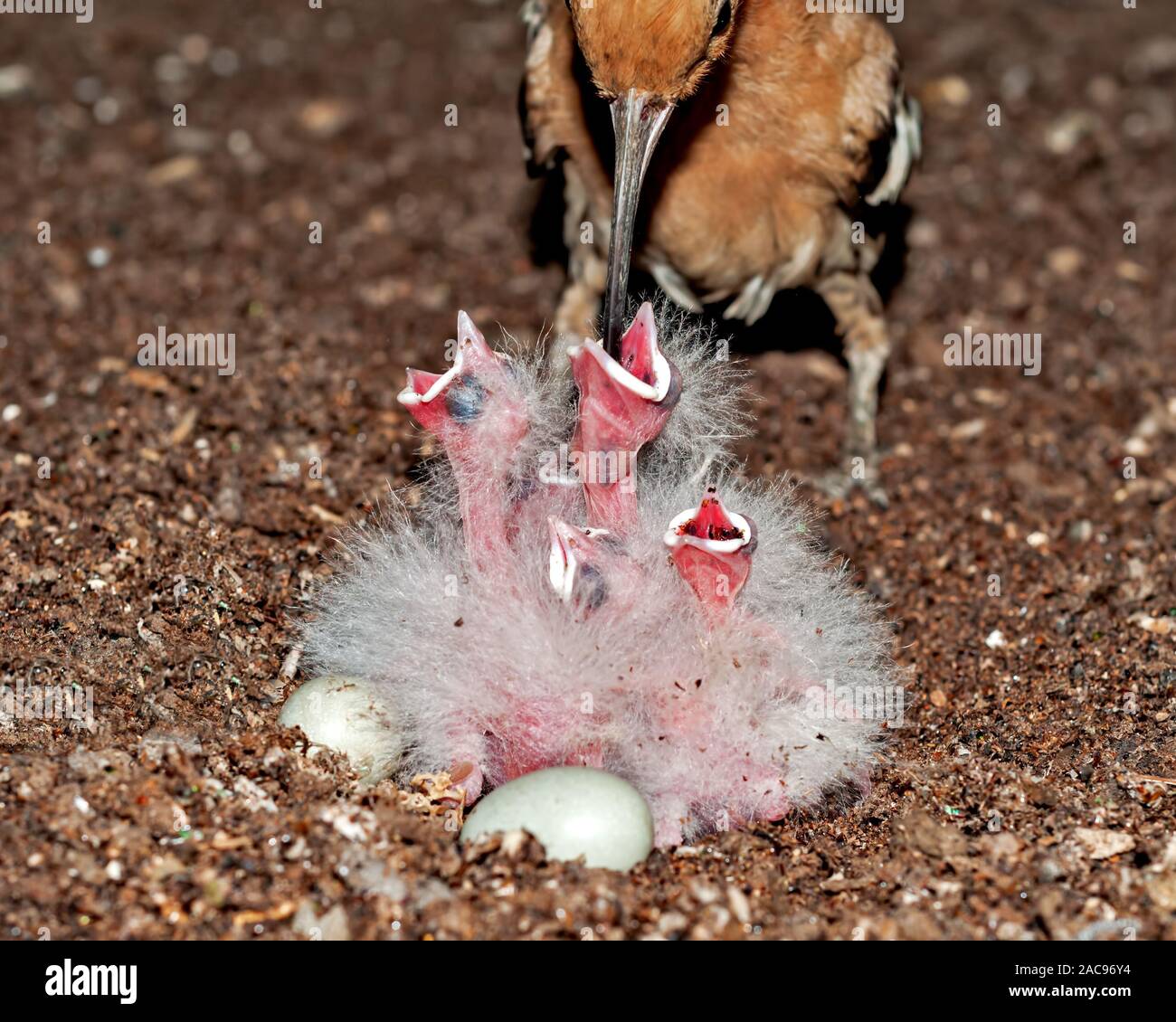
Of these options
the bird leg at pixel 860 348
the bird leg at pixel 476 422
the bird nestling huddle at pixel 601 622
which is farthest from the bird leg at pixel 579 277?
the bird leg at pixel 476 422

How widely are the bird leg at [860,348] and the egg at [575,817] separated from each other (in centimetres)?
244

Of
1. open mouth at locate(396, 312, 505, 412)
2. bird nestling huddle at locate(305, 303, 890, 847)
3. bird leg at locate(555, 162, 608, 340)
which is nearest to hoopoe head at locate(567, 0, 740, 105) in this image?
bird nestling huddle at locate(305, 303, 890, 847)

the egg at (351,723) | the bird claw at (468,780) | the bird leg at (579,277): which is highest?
the bird leg at (579,277)

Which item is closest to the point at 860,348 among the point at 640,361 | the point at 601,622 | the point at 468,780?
the point at 640,361

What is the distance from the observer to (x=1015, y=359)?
5.87m

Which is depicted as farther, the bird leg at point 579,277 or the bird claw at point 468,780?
the bird leg at point 579,277

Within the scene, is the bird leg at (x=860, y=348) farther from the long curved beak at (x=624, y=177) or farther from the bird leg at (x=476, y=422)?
the bird leg at (x=476, y=422)

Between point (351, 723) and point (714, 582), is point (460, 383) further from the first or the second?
point (351, 723)

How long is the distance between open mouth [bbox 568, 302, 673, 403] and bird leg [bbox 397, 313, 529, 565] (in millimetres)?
234

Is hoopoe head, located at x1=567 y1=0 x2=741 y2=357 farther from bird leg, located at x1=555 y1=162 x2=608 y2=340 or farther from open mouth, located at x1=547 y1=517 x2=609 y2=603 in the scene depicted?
bird leg, located at x1=555 y1=162 x2=608 y2=340

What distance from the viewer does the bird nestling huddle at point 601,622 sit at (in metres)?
3.39

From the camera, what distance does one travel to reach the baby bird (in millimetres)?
3729
